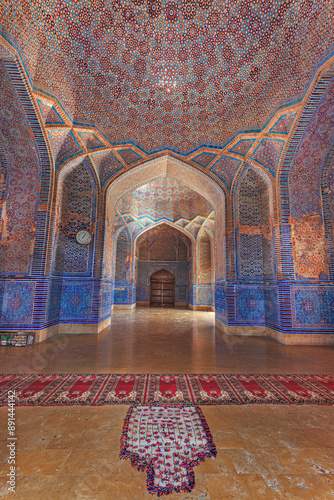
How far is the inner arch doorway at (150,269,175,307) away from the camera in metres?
18.0

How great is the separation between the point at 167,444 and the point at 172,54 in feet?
22.2

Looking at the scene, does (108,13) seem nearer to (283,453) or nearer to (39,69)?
(39,69)

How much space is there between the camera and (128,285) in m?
14.9

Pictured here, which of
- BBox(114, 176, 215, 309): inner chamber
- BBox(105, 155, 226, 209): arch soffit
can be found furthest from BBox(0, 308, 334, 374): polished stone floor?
BBox(114, 176, 215, 309): inner chamber

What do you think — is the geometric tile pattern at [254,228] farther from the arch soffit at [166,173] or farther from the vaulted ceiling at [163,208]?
the vaulted ceiling at [163,208]

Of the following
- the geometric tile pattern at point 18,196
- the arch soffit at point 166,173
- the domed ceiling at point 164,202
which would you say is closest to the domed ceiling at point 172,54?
the geometric tile pattern at point 18,196

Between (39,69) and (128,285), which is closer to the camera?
(39,69)

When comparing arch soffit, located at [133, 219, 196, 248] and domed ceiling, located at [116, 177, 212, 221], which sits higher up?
domed ceiling, located at [116, 177, 212, 221]

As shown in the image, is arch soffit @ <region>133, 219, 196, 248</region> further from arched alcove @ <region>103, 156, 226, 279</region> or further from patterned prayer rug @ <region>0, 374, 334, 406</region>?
patterned prayer rug @ <region>0, 374, 334, 406</region>

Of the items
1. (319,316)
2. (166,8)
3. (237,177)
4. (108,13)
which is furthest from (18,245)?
(319,316)

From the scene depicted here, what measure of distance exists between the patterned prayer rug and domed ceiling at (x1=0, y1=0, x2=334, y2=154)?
5607 mm

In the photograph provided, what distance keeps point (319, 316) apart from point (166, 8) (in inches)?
300

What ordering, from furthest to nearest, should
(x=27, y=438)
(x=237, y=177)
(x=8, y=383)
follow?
(x=237, y=177)
(x=8, y=383)
(x=27, y=438)

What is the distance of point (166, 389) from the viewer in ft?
9.75
